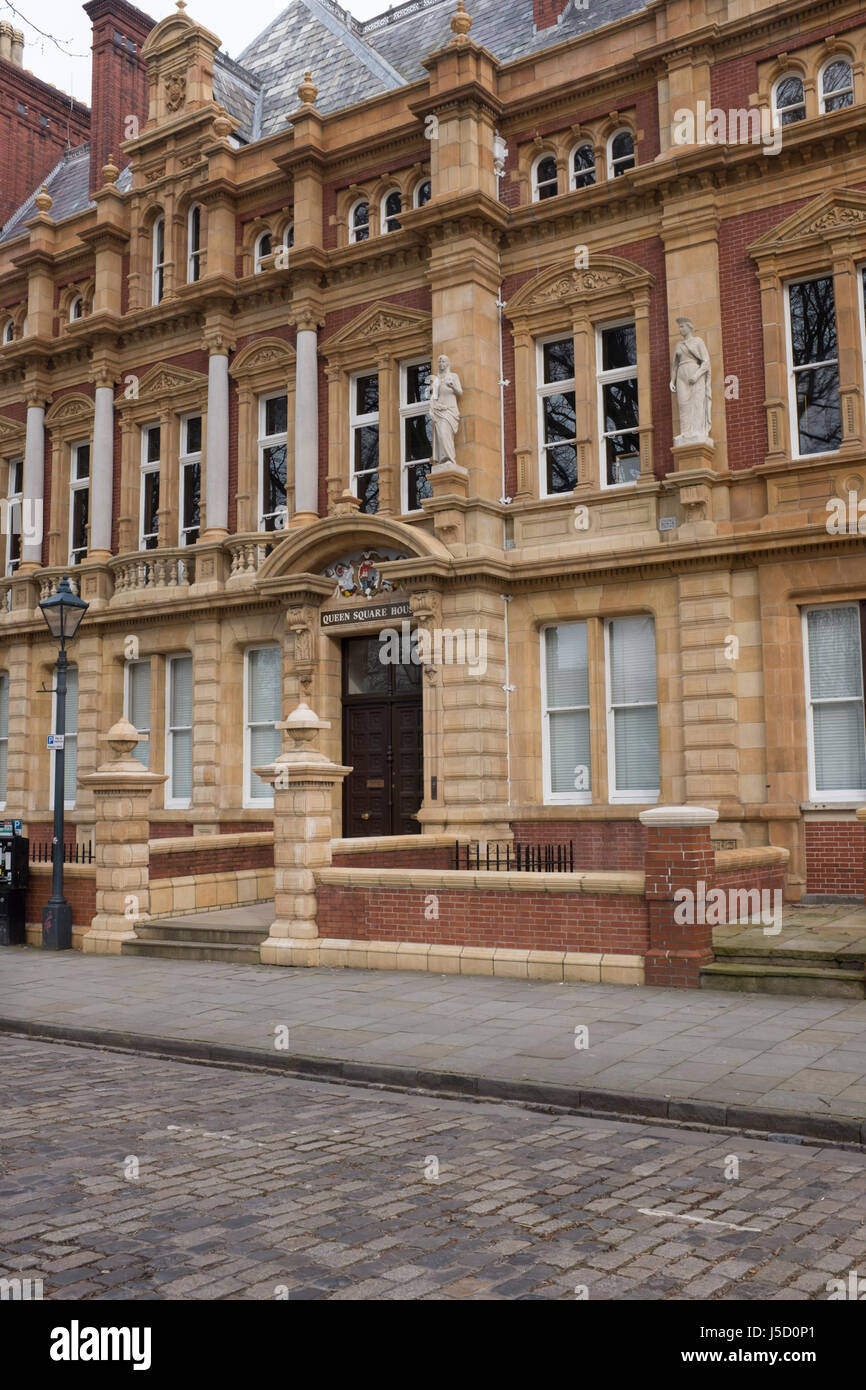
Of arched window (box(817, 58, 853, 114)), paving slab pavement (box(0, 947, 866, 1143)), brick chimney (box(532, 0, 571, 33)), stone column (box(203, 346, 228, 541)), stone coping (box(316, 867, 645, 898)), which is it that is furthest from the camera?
stone column (box(203, 346, 228, 541))

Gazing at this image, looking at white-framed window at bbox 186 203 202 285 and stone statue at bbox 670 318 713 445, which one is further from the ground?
white-framed window at bbox 186 203 202 285

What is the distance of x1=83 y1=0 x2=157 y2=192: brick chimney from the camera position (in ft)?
93.1

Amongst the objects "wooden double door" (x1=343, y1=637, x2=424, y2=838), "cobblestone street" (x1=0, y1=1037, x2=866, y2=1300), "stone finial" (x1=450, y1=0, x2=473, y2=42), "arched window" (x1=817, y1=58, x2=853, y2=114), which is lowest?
"cobblestone street" (x1=0, y1=1037, x2=866, y2=1300)

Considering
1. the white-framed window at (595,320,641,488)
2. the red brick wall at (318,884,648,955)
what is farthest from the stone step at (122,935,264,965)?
the white-framed window at (595,320,641,488)

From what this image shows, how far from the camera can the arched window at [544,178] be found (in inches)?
773

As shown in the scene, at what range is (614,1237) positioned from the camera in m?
5.07

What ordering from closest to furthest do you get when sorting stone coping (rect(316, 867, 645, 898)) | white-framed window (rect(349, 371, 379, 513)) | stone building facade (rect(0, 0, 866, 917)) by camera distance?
stone coping (rect(316, 867, 645, 898))
stone building facade (rect(0, 0, 866, 917))
white-framed window (rect(349, 371, 379, 513))

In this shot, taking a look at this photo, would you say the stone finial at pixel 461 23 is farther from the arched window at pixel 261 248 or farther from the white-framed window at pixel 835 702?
the white-framed window at pixel 835 702

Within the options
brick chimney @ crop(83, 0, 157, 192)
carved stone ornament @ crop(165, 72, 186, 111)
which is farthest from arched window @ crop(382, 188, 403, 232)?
brick chimney @ crop(83, 0, 157, 192)

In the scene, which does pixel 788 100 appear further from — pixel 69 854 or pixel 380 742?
pixel 69 854

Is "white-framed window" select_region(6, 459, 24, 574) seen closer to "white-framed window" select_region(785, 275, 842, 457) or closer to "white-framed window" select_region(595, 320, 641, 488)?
"white-framed window" select_region(595, 320, 641, 488)

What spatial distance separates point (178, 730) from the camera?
75.4 feet

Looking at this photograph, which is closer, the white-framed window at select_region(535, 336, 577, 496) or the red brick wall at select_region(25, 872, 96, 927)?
the red brick wall at select_region(25, 872, 96, 927)
